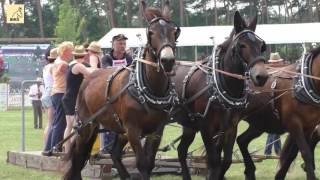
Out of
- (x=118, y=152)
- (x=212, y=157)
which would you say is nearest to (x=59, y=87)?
(x=118, y=152)

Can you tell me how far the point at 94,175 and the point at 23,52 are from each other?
3240cm

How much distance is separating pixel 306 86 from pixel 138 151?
2355 millimetres

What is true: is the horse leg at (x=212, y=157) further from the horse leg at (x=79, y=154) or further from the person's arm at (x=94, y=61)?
the person's arm at (x=94, y=61)

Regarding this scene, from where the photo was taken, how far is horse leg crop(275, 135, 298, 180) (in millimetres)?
8695

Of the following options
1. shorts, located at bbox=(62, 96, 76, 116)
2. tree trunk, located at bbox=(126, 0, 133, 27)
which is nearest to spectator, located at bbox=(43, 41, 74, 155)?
shorts, located at bbox=(62, 96, 76, 116)

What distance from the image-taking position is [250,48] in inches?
280

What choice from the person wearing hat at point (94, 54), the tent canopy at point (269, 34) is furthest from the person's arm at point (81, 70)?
the tent canopy at point (269, 34)

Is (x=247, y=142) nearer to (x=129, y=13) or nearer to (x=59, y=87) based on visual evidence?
(x=59, y=87)

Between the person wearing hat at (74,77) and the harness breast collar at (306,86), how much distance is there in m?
2.73

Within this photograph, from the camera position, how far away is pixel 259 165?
38.2 feet

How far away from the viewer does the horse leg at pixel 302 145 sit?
8.00 m

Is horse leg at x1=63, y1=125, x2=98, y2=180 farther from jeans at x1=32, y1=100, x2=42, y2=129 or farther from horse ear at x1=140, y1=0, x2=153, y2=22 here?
jeans at x1=32, y1=100, x2=42, y2=129

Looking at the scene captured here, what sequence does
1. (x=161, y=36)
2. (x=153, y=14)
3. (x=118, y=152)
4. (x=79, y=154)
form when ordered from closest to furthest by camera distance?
(x=161, y=36) < (x=153, y=14) < (x=79, y=154) < (x=118, y=152)

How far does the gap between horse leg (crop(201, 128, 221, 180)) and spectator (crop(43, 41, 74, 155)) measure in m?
3.09
